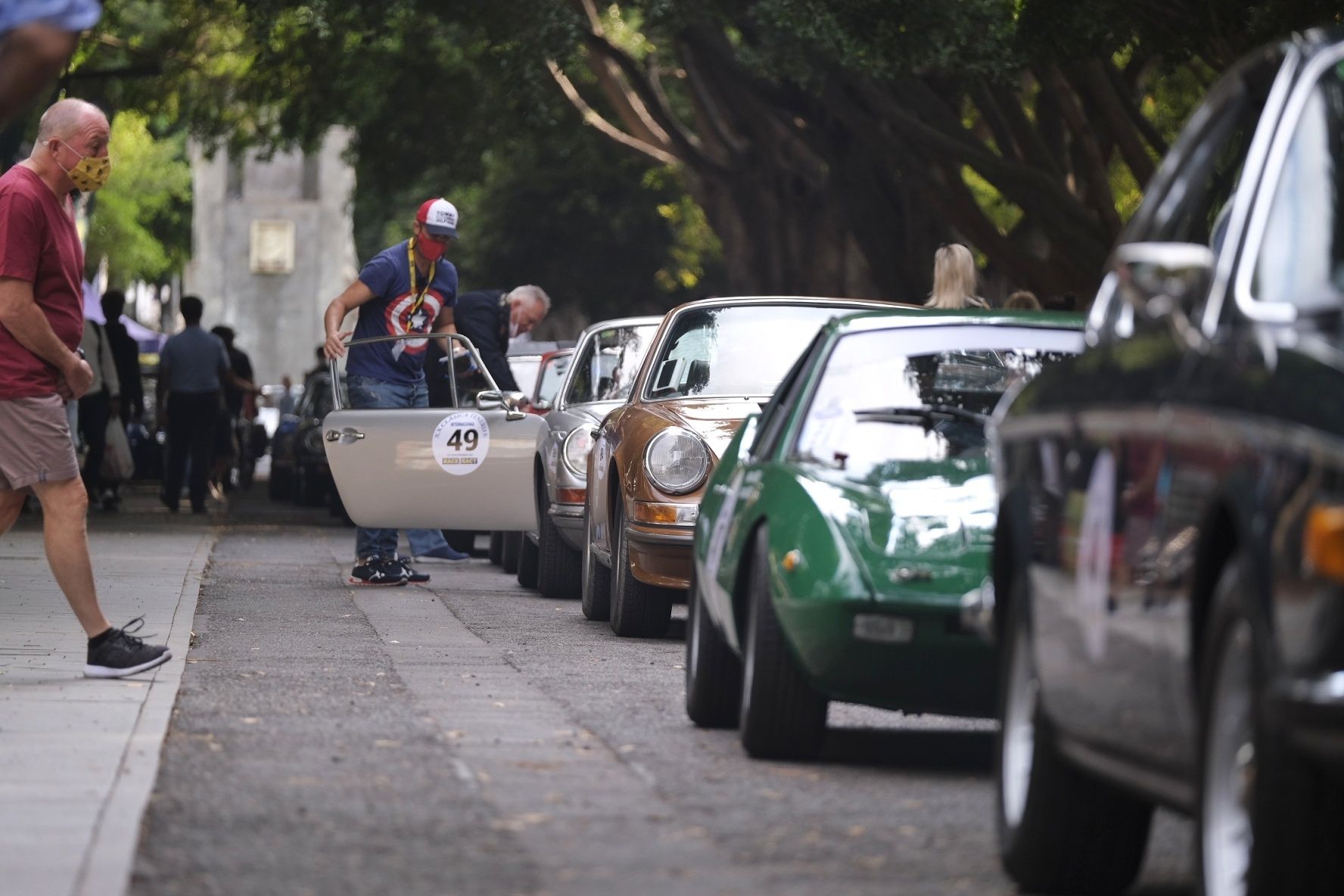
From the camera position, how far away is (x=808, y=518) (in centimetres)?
707

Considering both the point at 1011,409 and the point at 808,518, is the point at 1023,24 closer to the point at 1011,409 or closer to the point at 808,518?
the point at 808,518

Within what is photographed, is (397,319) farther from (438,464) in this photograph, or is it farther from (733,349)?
(733,349)

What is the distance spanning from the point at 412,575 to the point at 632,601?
346cm

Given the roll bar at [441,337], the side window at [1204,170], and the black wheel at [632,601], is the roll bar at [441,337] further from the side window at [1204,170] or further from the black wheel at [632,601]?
the side window at [1204,170]

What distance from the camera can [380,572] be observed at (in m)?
14.5

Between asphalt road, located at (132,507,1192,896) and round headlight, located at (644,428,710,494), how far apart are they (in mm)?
709

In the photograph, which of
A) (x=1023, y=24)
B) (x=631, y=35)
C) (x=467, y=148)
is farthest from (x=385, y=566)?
(x=631, y=35)

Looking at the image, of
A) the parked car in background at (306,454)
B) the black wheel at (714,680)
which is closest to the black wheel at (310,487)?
the parked car in background at (306,454)

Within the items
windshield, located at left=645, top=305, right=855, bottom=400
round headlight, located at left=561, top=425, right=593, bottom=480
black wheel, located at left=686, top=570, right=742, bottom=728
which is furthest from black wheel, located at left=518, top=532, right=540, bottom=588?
black wheel, located at left=686, top=570, right=742, bottom=728

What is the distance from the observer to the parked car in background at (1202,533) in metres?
3.90

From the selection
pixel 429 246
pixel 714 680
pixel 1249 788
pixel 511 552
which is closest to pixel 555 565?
pixel 429 246

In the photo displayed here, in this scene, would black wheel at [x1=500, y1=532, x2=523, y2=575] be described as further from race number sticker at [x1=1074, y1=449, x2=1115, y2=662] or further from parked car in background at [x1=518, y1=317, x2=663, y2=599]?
race number sticker at [x1=1074, y1=449, x2=1115, y2=662]

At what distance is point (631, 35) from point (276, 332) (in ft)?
65.9

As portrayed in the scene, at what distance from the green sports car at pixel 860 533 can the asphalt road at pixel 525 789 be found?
22cm
